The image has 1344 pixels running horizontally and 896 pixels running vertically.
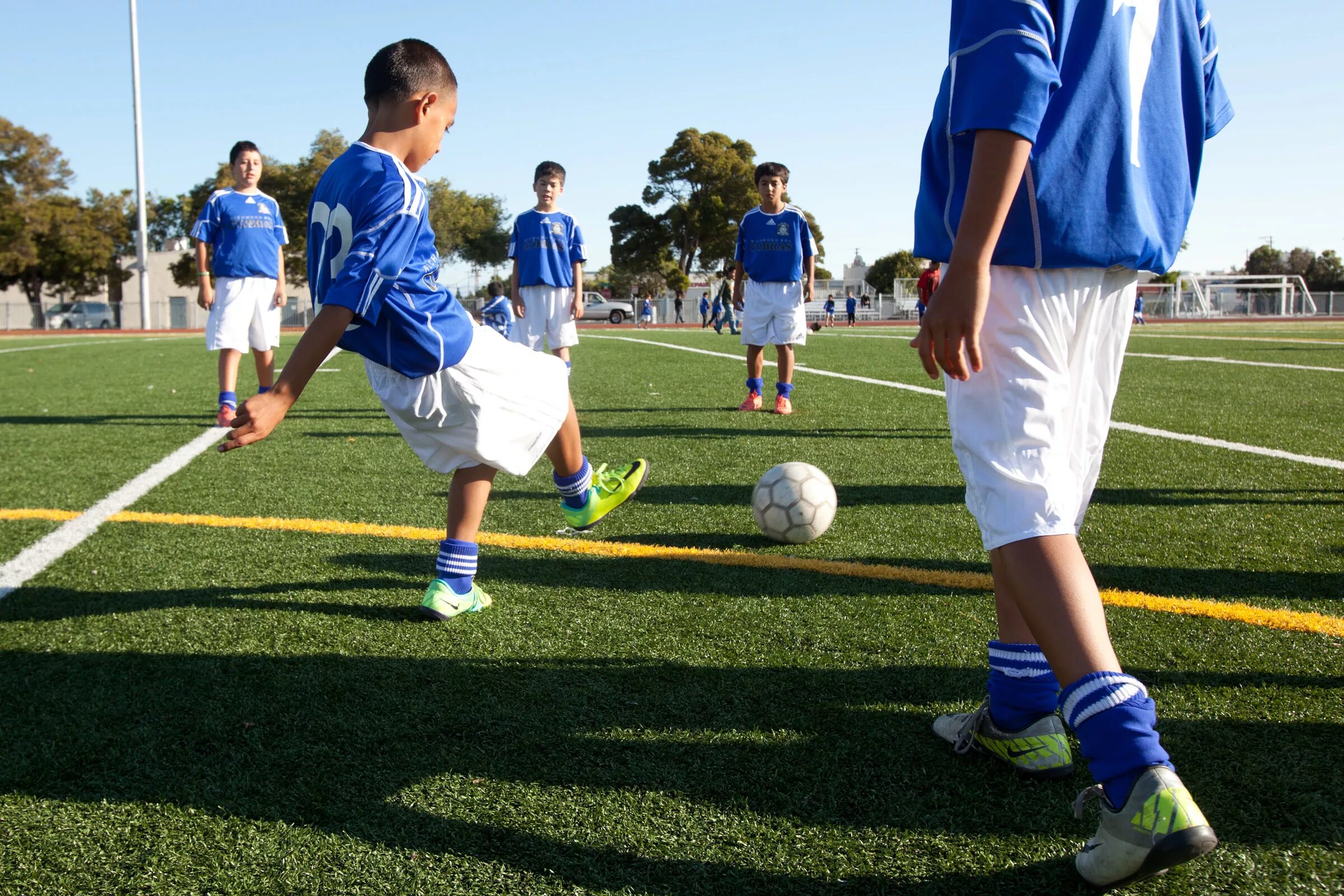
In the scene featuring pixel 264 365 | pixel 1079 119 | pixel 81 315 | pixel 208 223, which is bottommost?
pixel 264 365

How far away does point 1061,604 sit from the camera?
1573 millimetres

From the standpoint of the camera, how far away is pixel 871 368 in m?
12.1

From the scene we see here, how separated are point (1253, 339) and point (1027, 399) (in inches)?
810

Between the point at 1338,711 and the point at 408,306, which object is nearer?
the point at 1338,711

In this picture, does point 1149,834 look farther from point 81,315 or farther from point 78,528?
point 81,315

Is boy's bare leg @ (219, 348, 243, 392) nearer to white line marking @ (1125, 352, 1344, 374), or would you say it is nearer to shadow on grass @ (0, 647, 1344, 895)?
shadow on grass @ (0, 647, 1344, 895)

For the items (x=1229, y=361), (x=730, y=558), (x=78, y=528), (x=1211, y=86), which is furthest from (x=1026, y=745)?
(x=1229, y=361)

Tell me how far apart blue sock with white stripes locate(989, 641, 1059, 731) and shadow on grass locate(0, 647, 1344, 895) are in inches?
5.0

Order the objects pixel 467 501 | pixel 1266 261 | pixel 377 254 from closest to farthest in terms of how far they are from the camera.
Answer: pixel 377 254 < pixel 467 501 < pixel 1266 261

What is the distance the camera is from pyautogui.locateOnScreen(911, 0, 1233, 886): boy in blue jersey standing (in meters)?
1.48

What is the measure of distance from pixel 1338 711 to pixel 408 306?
2561 mm

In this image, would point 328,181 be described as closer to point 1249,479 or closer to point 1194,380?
point 1249,479

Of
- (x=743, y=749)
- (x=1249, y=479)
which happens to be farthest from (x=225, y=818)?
(x=1249, y=479)

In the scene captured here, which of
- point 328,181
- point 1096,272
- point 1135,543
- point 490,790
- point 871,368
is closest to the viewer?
point 1096,272
